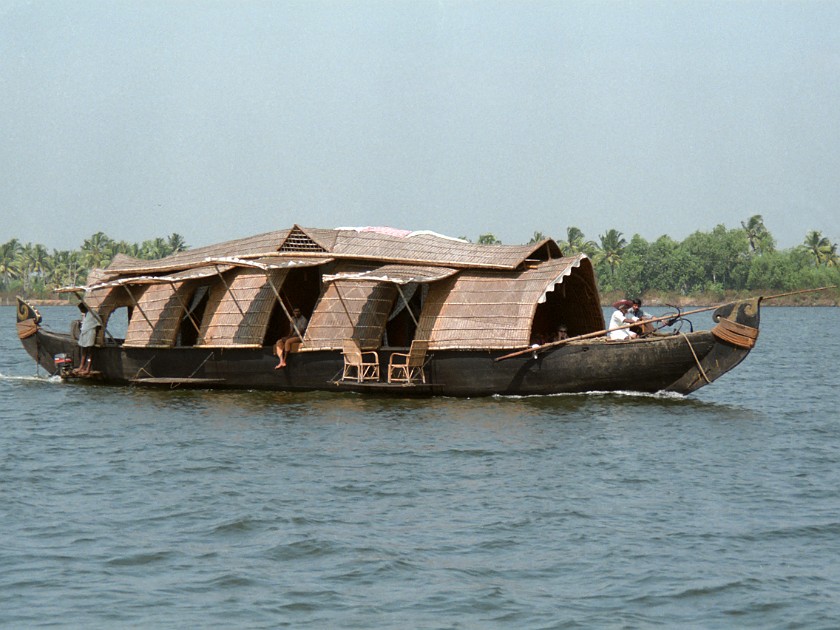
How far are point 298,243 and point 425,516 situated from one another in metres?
11.5

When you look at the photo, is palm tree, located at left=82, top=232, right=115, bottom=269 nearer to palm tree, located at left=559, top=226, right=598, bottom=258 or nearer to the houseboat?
palm tree, located at left=559, top=226, right=598, bottom=258

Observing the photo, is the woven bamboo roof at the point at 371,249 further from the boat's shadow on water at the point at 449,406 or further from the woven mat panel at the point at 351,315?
the boat's shadow on water at the point at 449,406

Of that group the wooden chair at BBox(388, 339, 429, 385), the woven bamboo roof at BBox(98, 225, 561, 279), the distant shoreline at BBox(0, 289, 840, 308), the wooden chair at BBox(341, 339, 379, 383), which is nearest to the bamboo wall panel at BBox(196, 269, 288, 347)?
the woven bamboo roof at BBox(98, 225, 561, 279)

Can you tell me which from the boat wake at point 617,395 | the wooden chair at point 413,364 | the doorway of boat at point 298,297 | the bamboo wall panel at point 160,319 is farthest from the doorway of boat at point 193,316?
the boat wake at point 617,395

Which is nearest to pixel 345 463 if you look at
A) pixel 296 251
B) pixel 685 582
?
pixel 685 582

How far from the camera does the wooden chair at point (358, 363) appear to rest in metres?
20.1

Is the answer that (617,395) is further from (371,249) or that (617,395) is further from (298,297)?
(298,297)

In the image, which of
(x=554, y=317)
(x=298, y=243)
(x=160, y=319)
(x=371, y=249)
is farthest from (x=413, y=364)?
(x=160, y=319)

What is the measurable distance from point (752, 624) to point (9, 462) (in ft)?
34.0

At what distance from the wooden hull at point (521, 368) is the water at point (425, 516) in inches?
13.8

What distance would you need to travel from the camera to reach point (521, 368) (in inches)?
766

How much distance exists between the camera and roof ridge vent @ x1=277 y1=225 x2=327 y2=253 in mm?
22219

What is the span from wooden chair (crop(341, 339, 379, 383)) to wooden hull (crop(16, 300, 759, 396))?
0.72ft

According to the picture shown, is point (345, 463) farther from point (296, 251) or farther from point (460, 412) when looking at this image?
point (296, 251)
